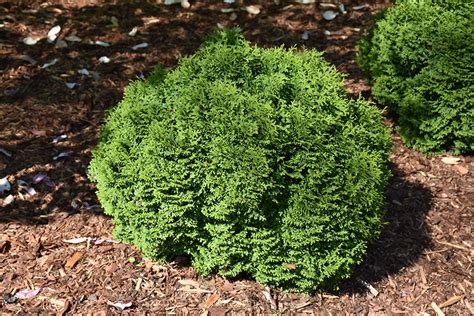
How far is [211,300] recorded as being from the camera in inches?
149

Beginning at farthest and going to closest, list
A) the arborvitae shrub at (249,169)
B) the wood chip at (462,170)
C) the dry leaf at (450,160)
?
the dry leaf at (450,160) < the wood chip at (462,170) < the arborvitae shrub at (249,169)

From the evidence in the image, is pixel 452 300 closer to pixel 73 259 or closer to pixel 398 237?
pixel 398 237

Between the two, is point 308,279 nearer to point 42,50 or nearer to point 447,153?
point 447,153

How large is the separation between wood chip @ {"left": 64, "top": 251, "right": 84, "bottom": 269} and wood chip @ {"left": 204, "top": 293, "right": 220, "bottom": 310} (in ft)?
2.89

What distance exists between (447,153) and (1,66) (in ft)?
13.2

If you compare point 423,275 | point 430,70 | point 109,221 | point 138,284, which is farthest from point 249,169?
point 430,70

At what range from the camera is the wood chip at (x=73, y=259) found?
400cm

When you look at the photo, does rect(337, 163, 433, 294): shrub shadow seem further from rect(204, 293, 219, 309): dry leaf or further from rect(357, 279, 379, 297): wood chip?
rect(204, 293, 219, 309): dry leaf

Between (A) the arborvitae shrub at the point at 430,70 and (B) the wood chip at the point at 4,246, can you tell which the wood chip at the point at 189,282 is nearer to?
(B) the wood chip at the point at 4,246

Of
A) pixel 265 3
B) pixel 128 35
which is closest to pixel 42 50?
pixel 128 35

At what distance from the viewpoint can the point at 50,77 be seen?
5.88 meters

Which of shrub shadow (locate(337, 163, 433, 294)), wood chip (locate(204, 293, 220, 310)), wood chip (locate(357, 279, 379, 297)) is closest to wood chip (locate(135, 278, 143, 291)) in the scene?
wood chip (locate(204, 293, 220, 310))

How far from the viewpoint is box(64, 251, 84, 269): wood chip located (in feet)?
13.1

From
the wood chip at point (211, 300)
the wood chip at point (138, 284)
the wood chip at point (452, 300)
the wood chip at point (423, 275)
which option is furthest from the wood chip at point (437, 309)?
the wood chip at point (138, 284)
